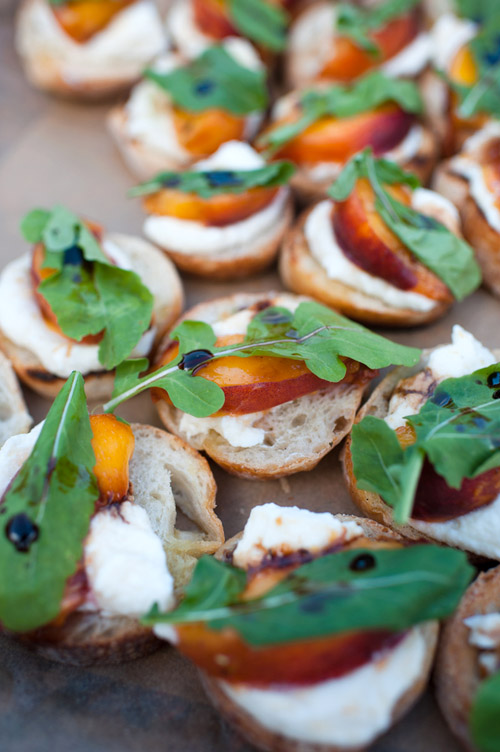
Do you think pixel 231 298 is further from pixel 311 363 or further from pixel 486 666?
pixel 486 666

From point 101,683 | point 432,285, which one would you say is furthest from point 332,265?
point 101,683

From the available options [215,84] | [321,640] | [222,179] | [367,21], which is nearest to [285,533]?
[321,640]

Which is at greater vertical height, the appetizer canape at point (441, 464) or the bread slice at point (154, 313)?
the bread slice at point (154, 313)

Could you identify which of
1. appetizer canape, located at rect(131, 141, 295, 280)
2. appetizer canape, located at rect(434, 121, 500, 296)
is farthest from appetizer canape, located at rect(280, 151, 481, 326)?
appetizer canape, located at rect(131, 141, 295, 280)

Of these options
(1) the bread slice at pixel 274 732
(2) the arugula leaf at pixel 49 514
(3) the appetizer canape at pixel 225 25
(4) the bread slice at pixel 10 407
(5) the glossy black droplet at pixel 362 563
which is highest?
(3) the appetizer canape at pixel 225 25

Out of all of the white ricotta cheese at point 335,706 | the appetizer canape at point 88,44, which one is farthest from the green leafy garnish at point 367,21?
the white ricotta cheese at point 335,706

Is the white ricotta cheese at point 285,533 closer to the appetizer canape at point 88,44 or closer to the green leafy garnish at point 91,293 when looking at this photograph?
the green leafy garnish at point 91,293

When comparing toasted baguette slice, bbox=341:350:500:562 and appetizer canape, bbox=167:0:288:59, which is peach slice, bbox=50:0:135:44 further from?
toasted baguette slice, bbox=341:350:500:562

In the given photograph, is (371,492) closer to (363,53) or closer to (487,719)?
(487,719)

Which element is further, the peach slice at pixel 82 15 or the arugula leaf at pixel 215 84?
the peach slice at pixel 82 15
